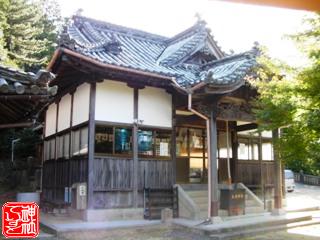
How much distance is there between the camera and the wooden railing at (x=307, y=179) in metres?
38.9

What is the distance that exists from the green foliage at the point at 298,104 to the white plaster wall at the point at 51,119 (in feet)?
36.7

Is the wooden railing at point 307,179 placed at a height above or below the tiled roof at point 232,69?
below

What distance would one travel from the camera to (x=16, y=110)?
8.05 metres

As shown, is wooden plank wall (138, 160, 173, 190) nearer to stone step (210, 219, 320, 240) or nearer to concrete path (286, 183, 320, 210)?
stone step (210, 219, 320, 240)

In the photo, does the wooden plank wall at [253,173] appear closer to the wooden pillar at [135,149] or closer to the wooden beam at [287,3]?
the wooden pillar at [135,149]

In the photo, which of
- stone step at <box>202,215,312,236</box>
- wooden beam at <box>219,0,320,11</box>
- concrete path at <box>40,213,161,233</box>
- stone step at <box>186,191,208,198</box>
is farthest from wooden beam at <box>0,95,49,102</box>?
stone step at <box>186,191,208,198</box>

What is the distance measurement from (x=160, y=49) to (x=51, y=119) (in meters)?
6.83

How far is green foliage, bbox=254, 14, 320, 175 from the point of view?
26.7ft

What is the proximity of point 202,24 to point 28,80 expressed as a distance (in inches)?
616

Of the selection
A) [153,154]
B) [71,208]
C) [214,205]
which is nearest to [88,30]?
[153,154]

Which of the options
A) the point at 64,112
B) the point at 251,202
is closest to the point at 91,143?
the point at 64,112

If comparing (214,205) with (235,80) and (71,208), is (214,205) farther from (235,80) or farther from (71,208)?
(71,208)

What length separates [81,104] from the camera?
15094 mm

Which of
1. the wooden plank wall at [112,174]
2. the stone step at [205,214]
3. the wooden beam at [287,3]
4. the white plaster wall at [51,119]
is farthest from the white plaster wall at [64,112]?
the wooden beam at [287,3]
